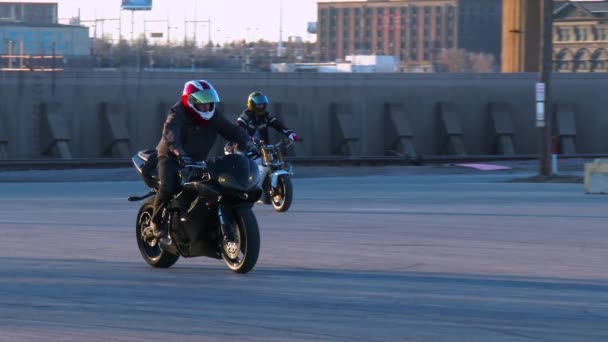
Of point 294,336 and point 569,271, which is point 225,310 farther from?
point 569,271

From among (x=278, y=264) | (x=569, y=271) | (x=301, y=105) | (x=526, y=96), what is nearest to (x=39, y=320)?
(x=278, y=264)

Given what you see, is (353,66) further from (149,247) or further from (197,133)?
(197,133)

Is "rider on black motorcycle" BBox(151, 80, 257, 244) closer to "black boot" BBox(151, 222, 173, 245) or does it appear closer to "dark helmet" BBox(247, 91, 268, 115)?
"black boot" BBox(151, 222, 173, 245)

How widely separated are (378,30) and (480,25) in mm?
12167

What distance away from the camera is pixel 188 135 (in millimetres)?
10469

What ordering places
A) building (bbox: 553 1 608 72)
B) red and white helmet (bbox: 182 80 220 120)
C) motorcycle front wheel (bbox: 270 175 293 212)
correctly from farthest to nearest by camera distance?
building (bbox: 553 1 608 72) → motorcycle front wheel (bbox: 270 175 293 212) → red and white helmet (bbox: 182 80 220 120)

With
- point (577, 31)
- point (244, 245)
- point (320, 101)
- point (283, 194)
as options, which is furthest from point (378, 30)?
point (244, 245)

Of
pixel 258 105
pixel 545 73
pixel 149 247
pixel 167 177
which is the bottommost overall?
pixel 149 247

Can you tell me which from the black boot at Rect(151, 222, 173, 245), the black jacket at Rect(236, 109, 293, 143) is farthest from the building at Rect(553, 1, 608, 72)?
the black boot at Rect(151, 222, 173, 245)

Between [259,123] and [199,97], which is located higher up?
[199,97]

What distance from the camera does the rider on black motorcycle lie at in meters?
10.2

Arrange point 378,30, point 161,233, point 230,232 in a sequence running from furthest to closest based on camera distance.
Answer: point 378,30
point 161,233
point 230,232

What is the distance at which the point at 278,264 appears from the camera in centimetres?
1123

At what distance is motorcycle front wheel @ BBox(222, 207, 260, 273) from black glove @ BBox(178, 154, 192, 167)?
660mm
